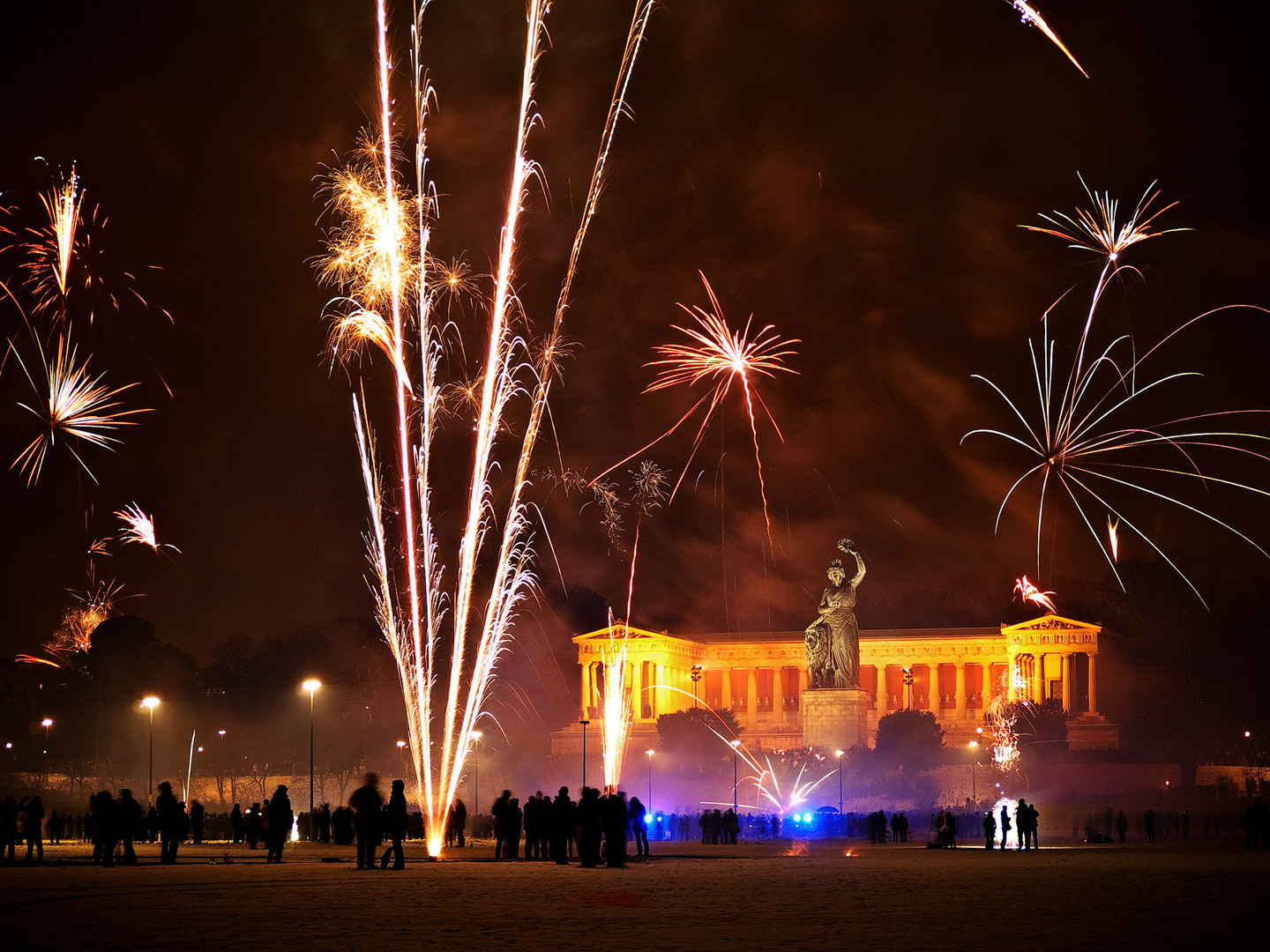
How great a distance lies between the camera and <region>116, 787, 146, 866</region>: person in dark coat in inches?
939

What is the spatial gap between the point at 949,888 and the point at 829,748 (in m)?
53.6

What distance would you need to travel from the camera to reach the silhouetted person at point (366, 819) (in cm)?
2272

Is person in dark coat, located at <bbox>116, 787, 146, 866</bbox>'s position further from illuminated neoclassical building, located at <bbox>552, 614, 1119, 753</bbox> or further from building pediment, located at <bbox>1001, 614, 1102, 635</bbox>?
building pediment, located at <bbox>1001, 614, 1102, 635</bbox>

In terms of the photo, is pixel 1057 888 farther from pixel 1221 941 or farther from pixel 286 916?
pixel 286 916

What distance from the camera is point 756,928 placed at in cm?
1356

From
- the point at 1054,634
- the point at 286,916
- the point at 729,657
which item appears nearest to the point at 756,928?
the point at 286,916

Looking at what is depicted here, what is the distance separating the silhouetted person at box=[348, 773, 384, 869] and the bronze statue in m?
47.5

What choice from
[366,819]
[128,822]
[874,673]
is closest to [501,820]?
[366,819]

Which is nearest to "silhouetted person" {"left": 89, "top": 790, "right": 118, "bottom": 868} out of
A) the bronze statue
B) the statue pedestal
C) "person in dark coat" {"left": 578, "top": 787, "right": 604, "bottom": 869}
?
"person in dark coat" {"left": 578, "top": 787, "right": 604, "bottom": 869}

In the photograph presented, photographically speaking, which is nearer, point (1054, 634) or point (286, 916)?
point (286, 916)

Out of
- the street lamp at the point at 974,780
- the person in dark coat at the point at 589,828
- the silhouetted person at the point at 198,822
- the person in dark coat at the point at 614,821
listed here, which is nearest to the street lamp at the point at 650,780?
the street lamp at the point at 974,780

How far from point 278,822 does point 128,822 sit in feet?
8.03

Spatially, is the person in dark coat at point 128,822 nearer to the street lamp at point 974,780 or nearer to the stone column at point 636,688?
the street lamp at point 974,780

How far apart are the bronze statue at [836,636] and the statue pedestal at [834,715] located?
395 mm
